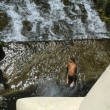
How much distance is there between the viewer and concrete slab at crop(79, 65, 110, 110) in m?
2.29

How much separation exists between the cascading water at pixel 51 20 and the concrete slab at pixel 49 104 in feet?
32.4

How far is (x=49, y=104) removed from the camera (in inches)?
113

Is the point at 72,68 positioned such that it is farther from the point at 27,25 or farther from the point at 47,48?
the point at 27,25

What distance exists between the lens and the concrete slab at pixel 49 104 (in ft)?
9.18

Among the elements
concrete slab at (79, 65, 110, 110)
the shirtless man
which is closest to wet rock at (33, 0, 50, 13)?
the shirtless man

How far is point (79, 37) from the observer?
43.4ft

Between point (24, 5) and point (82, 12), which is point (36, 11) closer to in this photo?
point (24, 5)

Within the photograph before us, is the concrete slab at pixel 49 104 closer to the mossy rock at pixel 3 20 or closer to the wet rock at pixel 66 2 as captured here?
the mossy rock at pixel 3 20

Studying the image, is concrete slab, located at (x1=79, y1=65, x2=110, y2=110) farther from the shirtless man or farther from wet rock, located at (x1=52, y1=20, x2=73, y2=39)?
wet rock, located at (x1=52, y1=20, x2=73, y2=39)

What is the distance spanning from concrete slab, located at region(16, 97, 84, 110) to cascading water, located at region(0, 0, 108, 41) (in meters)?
9.87

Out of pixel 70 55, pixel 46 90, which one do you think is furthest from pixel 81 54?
pixel 46 90

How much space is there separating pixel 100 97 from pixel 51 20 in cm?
1225

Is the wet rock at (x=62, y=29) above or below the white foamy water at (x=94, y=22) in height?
above

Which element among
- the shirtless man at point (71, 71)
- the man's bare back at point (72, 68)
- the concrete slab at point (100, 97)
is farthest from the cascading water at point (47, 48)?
the concrete slab at point (100, 97)
